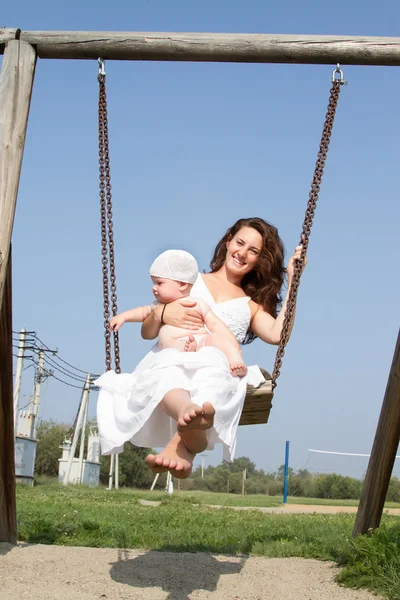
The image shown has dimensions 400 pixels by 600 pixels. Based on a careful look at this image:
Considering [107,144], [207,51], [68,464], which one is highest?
[207,51]

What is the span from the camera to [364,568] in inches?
210

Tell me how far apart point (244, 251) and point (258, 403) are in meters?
1.15

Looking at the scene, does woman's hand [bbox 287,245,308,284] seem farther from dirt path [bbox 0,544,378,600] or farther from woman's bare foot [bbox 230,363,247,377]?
dirt path [bbox 0,544,378,600]

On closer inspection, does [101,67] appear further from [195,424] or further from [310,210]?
[195,424]

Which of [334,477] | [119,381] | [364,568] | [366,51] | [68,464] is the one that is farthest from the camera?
[68,464]

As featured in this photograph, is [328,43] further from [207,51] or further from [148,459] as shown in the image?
[148,459]

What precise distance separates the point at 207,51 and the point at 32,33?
111 centimetres

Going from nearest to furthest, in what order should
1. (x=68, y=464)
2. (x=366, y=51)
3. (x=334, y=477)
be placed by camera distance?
(x=366, y=51) → (x=334, y=477) → (x=68, y=464)

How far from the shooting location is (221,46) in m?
4.61

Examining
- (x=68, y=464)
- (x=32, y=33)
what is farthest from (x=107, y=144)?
(x=68, y=464)

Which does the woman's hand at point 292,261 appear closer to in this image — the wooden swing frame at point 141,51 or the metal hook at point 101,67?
the wooden swing frame at point 141,51

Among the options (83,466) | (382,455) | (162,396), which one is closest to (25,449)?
(83,466)

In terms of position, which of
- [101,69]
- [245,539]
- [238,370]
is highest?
[101,69]

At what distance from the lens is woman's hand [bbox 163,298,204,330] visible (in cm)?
423
